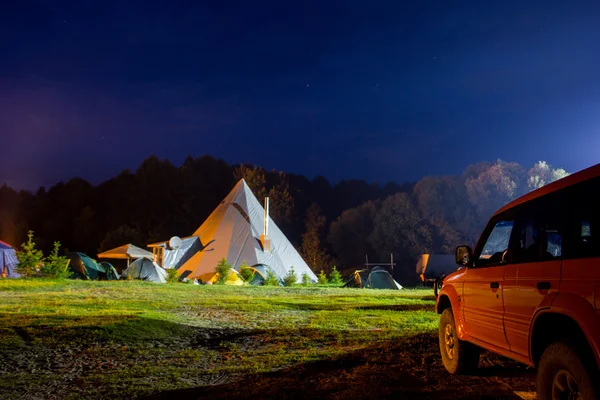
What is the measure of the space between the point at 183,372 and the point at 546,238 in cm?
453

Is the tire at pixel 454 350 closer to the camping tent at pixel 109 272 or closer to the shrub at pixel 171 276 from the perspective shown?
the shrub at pixel 171 276

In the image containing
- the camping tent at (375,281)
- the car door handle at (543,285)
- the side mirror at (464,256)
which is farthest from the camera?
the camping tent at (375,281)

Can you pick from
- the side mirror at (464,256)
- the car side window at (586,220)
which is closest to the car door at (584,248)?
the car side window at (586,220)

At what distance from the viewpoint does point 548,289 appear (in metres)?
3.69

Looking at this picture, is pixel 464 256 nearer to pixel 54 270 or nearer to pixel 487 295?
pixel 487 295

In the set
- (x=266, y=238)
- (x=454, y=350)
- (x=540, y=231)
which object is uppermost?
(x=266, y=238)

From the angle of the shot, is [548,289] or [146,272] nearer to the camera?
[548,289]

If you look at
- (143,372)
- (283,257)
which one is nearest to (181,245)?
(283,257)

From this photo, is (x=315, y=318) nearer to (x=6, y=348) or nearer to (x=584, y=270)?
(x=6, y=348)

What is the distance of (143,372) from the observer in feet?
21.0

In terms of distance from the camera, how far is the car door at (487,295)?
470 centimetres

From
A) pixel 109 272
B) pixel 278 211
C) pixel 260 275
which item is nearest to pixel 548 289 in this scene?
pixel 260 275

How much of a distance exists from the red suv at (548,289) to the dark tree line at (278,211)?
52.5 m

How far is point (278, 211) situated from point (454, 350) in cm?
6182
